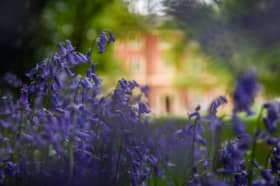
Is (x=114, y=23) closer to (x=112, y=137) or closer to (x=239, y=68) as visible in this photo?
(x=112, y=137)

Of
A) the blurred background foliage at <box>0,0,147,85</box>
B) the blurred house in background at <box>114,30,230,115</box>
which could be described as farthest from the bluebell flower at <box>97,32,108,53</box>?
the blurred house in background at <box>114,30,230,115</box>

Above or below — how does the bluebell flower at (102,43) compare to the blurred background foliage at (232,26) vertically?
above

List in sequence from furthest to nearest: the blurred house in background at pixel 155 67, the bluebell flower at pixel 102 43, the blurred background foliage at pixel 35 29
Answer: the blurred house in background at pixel 155 67
the blurred background foliage at pixel 35 29
the bluebell flower at pixel 102 43

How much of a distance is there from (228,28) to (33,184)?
37.8 inches

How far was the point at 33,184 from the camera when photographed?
195 cm

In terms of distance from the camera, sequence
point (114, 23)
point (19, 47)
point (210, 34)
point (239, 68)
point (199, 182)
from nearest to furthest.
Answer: point (239, 68)
point (210, 34)
point (199, 182)
point (19, 47)
point (114, 23)

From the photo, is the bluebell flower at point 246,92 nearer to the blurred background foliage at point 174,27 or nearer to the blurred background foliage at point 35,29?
the blurred background foliage at point 174,27

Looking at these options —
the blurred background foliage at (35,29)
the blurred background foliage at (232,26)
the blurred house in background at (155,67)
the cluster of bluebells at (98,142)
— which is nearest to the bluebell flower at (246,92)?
the blurred background foliage at (232,26)

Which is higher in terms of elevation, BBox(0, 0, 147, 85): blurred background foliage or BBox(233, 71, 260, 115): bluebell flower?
BBox(0, 0, 147, 85): blurred background foliage

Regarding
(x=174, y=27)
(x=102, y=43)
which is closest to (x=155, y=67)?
(x=102, y=43)

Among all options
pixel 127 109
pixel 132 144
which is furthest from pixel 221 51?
pixel 132 144

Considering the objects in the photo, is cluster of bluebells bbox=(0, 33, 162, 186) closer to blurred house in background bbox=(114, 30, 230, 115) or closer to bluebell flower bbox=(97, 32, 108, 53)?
bluebell flower bbox=(97, 32, 108, 53)

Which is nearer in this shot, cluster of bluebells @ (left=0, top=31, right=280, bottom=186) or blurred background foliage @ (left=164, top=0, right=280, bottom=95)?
blurred background foliage @ (left=164, top=0, right=280, bottom=95)

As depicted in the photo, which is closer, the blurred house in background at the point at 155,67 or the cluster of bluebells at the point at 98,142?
the cluster of bluebells at the point at 98,142
